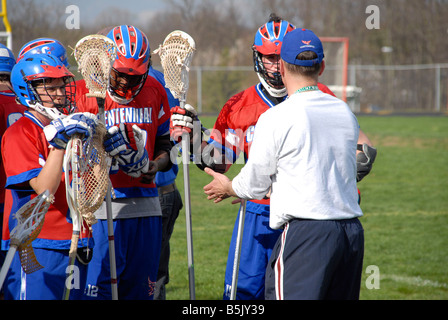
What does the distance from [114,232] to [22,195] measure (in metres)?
0.75

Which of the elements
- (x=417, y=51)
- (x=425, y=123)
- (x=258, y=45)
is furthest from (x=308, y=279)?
(x=417, y=51)

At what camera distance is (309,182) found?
2.94 m

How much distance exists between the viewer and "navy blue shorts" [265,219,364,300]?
9.58 feet

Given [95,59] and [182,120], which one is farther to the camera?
[182,120]

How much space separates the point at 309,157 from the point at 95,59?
1412mm

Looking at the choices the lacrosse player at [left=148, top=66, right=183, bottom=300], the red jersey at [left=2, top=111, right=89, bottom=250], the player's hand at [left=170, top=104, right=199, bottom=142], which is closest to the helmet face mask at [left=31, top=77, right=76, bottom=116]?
the red jersey at [left=2, top=111, right=89, bottom=250]

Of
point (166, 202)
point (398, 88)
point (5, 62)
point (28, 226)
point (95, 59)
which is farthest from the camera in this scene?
point (398, 88)

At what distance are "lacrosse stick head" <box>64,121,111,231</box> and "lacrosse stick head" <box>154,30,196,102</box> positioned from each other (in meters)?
0.81

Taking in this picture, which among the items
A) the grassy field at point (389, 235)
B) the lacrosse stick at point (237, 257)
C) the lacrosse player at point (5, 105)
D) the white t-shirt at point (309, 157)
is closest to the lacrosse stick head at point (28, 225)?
the white t-shirt at point (309, 157)

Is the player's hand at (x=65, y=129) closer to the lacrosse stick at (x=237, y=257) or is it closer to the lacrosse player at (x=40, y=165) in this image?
the lacrosse player at (x=40, y=165)

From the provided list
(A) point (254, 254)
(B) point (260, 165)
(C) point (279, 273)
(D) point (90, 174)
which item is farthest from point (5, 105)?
(C) point (279, 273)

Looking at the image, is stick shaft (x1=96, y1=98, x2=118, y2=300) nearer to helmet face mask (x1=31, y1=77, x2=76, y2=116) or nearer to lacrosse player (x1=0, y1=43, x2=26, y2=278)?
helmet face mask (x1=31, y1=77, x2=76, y2=116)

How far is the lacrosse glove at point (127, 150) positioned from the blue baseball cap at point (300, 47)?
103cm

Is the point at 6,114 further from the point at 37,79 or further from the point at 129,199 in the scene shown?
the point at 37,79
